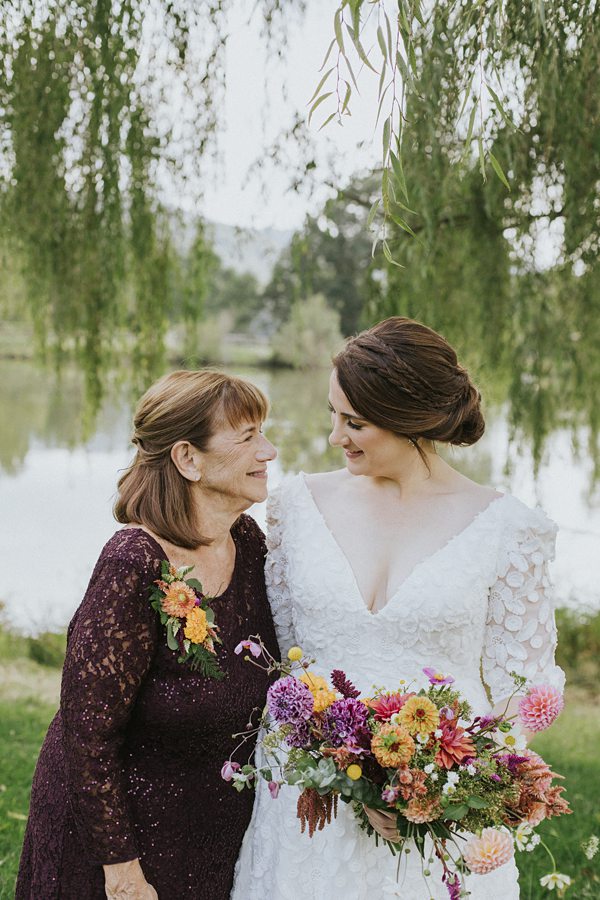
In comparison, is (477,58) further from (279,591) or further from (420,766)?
(420,766)

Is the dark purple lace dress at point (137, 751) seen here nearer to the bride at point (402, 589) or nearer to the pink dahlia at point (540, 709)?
the bride at point (402, 589)

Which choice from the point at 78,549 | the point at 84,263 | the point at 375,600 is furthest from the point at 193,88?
the point at 78,549

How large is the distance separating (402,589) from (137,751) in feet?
2.42

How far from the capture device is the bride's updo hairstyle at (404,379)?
2242mm

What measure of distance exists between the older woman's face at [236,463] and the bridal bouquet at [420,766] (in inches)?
22.4

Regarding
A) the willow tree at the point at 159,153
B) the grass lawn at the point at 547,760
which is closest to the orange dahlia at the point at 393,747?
the grass lawn at the point at 547,760

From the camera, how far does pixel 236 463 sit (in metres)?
2.22

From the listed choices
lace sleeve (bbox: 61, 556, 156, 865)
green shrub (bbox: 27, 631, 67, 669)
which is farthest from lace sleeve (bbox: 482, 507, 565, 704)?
green shrub (bbox: 27, 631, 67, 669)

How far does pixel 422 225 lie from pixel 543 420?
1.33 m

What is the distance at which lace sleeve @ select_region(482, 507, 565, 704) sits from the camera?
2236 millimetres

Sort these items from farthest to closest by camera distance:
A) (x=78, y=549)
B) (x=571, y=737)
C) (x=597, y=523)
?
(x=597, y=523) → (x=78, y=549) → (x=571, y=737)

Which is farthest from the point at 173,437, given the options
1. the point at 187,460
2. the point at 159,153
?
the point at 159,153

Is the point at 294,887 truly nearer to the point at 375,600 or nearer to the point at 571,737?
the point at 375,600

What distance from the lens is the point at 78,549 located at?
10.8 metres
